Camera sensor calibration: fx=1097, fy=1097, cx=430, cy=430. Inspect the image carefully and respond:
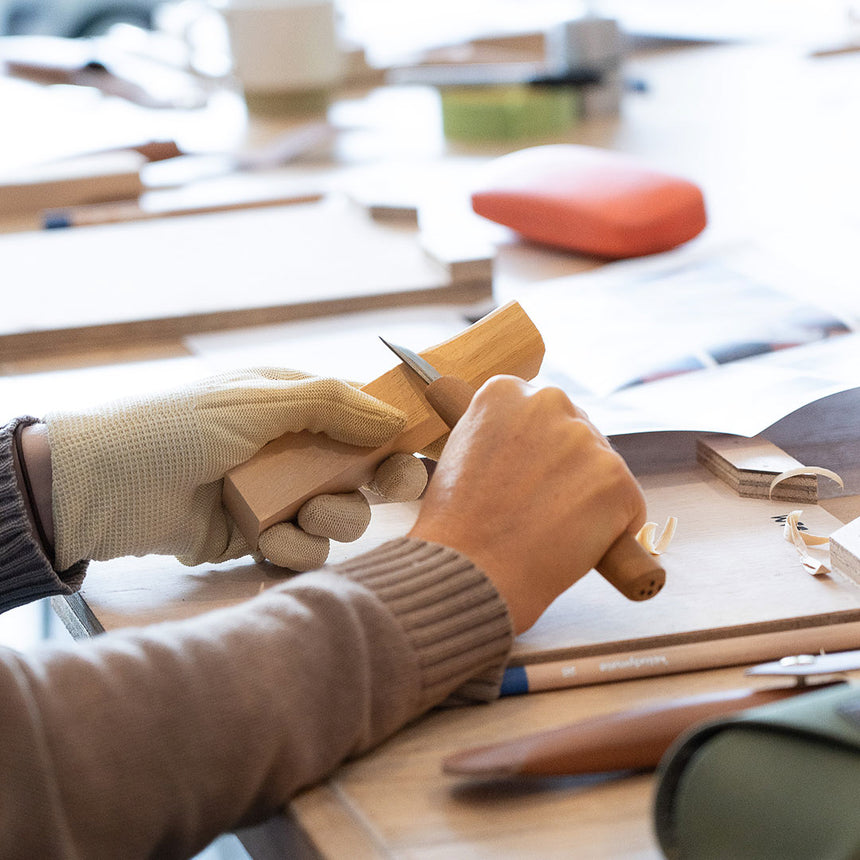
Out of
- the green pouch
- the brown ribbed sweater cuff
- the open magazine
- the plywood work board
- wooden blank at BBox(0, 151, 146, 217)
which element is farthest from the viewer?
wooden blank at BBox(0, 151, 146, 217)

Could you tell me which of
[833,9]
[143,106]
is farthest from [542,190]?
[833,9]

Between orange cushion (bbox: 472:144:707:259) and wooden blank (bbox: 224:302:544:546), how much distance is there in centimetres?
37

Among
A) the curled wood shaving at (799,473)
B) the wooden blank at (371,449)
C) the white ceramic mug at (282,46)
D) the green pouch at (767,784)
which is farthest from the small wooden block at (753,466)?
the white ceramic mug at (282,46)

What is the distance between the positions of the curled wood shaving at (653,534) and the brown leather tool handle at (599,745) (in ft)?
0.50

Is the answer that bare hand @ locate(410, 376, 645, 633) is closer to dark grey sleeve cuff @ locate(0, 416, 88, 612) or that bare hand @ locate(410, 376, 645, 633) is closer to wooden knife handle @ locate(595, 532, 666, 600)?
wooden knife handle @ locate(595, 532, 666, 600)

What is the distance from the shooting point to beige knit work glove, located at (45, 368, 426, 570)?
57cm

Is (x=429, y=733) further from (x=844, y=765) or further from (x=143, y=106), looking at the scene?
(x=143, y=106)

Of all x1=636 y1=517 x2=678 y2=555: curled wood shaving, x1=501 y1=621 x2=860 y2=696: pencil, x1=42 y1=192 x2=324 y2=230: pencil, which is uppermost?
x1=42 y1=192 x2=324 y2=230: pencil

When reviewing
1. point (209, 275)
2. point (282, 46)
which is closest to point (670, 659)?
A: point (209, 275)

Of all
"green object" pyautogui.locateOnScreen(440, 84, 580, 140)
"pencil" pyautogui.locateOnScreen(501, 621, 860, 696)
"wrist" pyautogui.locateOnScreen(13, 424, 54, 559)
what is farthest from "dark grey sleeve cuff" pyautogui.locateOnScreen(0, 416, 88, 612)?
"green object" pyautogui.locateOnScreen(440, 84, 580, 140)

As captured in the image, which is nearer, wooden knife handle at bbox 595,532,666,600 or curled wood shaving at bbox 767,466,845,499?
wooden knife handle at bbox 595,532,666,600

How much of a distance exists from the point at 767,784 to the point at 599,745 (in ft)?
0.25

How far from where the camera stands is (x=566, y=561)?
50cm

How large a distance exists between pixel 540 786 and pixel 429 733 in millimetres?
62
